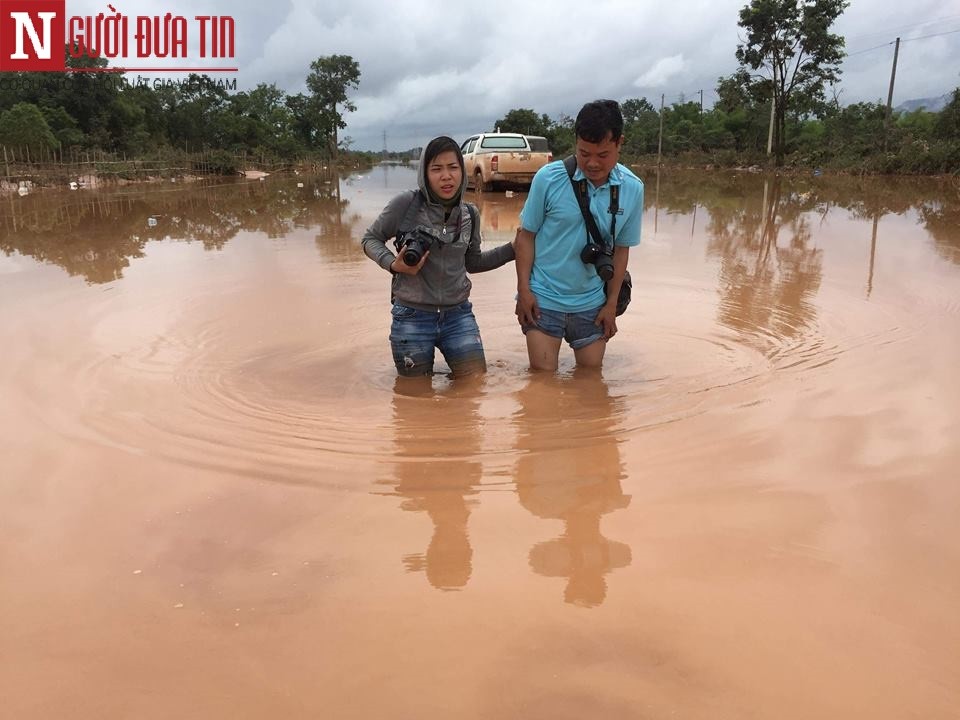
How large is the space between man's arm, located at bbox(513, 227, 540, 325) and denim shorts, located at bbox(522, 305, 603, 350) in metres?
0.05

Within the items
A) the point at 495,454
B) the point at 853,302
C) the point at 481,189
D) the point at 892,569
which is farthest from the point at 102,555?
the point at 481,189

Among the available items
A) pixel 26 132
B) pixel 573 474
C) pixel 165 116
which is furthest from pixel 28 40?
pixel 573 474

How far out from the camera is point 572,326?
4.20 meters

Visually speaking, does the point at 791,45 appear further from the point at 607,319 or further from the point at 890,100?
the point at 607,319

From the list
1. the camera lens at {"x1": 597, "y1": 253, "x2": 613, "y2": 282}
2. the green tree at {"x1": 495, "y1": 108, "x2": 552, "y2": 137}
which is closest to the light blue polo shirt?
the camera lens at {"x1": 597, "y1": 253, "x2": 613, "y2": 282}

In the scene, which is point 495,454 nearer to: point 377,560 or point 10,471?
point 377,560

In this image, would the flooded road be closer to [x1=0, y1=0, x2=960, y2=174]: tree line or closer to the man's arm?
the man's arm

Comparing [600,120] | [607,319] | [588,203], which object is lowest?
[607,319]

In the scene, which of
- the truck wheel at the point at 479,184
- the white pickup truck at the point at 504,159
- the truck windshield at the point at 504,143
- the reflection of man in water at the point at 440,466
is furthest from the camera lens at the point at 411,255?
the truck windshield at the point at 504,143

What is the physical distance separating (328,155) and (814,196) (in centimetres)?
4382

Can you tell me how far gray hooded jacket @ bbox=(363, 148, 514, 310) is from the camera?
3.99m

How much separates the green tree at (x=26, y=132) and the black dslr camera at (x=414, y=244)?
25.5 metres

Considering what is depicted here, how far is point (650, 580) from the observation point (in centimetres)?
216

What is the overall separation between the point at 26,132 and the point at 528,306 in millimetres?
27605
